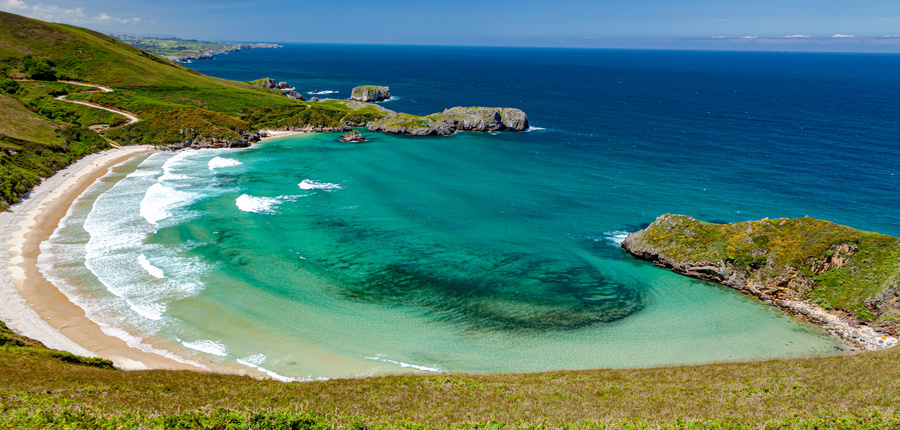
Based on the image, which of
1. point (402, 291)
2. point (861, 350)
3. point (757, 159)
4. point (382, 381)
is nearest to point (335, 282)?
point (402, 291)

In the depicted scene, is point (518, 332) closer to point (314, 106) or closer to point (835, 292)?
point (835, 292)

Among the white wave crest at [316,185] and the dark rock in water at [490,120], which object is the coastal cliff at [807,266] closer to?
the white wave crest at [316,185]

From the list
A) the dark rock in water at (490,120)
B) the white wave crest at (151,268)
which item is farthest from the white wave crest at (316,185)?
the dark rock in water at (490,120)

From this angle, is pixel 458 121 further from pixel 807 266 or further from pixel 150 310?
pixel 150 310

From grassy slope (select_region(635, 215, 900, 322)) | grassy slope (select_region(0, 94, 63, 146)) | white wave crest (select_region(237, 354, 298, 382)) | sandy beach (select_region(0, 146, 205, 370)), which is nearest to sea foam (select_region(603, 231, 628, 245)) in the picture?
grassy slope (select_region(635, 215, 900, 322))

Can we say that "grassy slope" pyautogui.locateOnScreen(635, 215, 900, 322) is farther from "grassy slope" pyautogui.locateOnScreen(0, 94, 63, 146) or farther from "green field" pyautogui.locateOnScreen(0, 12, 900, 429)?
"grassy slope" pyautogui.locateOnScreen(0, 94, 63, 146)

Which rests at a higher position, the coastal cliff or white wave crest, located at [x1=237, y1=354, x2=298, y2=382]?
the coastal cliff
